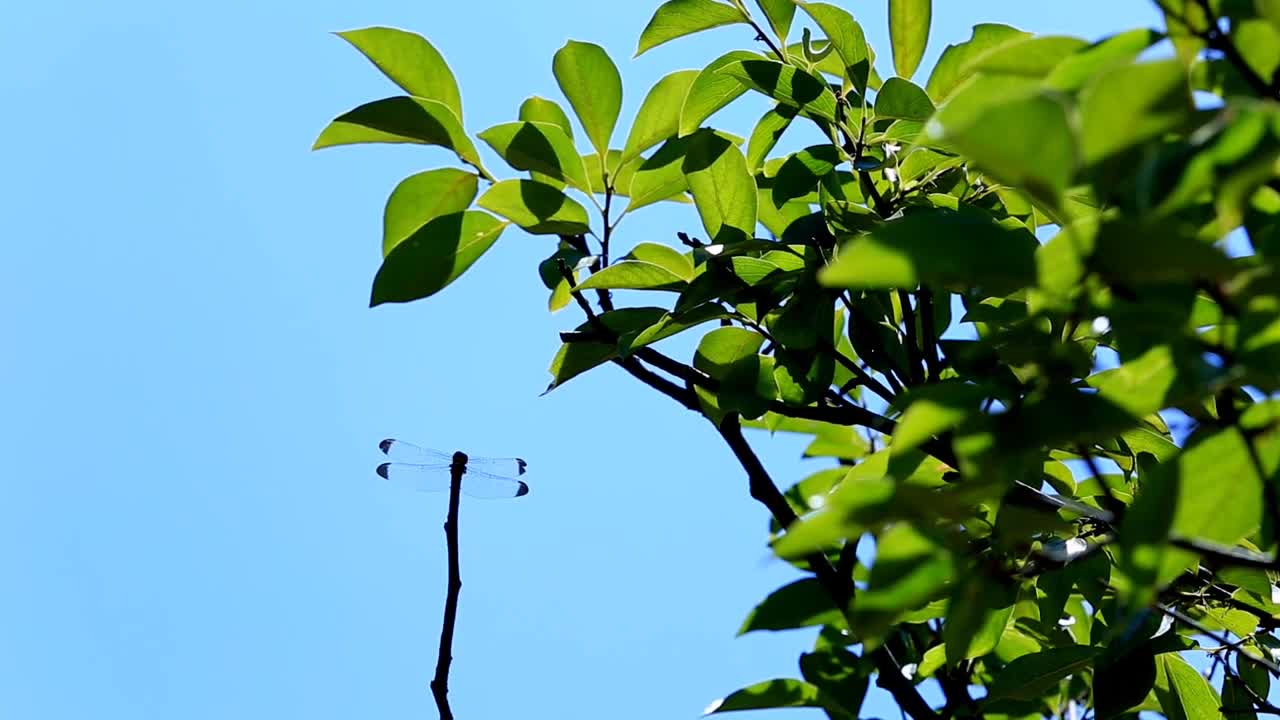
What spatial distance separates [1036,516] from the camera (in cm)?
65

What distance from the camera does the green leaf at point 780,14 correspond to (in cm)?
123

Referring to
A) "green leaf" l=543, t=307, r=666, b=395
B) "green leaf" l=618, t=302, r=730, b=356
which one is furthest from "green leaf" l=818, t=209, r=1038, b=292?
"green leaf" l=543, t=307, r=666, b=395

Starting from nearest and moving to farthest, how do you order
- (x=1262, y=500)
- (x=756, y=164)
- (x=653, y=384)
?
(x=1262, y=500) → (x=653, y=384) → (x=756, y=164)

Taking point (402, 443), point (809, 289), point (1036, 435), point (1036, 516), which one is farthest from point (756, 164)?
point (402, 443)

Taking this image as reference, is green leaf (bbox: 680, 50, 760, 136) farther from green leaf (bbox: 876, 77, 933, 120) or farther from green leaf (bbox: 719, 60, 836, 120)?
green leaf (bbox: 876, 77, 933, 120)

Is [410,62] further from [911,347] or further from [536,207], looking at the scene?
[911,347]

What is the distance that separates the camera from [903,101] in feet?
3.63

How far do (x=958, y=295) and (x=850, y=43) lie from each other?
1.09 feet

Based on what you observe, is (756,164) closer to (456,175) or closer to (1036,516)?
(456,175)

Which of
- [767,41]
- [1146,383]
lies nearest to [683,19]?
[767,41]

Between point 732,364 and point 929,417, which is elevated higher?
point 929,417

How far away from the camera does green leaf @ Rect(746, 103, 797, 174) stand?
132 centimetres

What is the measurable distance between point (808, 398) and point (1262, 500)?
0.66 m

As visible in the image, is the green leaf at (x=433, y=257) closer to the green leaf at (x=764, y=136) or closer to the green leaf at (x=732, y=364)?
the green leaf at (x=732, y=364)
